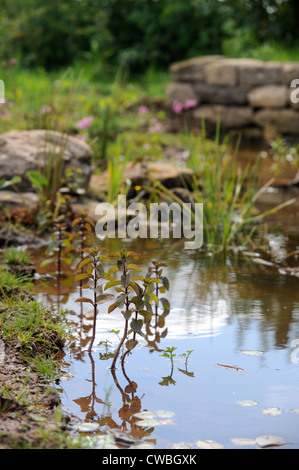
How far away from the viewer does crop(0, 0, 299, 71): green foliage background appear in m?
12.3

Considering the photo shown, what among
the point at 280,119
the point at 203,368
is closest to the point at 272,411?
the point at 203,368

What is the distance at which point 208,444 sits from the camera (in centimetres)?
230

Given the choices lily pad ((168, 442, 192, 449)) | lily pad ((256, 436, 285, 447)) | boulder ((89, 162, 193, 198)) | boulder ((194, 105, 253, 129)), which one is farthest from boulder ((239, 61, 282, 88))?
lily pad ((168, 442, 192, 449))

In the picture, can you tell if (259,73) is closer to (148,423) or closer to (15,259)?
(15,259)

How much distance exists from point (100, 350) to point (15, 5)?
495 inches

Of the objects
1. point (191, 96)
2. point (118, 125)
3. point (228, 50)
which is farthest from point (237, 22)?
point (118, 125)

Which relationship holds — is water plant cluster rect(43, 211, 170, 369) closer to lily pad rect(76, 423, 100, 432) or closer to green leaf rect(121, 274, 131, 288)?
green leaf rect(121, 274, 131, 288)

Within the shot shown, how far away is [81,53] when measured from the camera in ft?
44.8

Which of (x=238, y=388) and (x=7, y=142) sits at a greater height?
(x=7, y=142)

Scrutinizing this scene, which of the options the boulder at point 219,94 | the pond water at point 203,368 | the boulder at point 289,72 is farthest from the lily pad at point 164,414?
the boulder at point 219,94

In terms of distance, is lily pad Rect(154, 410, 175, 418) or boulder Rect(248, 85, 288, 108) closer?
lily pad Rect(154, 410, 175, 418)

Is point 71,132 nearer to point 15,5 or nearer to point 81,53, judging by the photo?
point 81,53

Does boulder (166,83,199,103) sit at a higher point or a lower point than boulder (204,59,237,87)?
lower

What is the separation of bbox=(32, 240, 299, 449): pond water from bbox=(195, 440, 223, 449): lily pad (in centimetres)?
2
